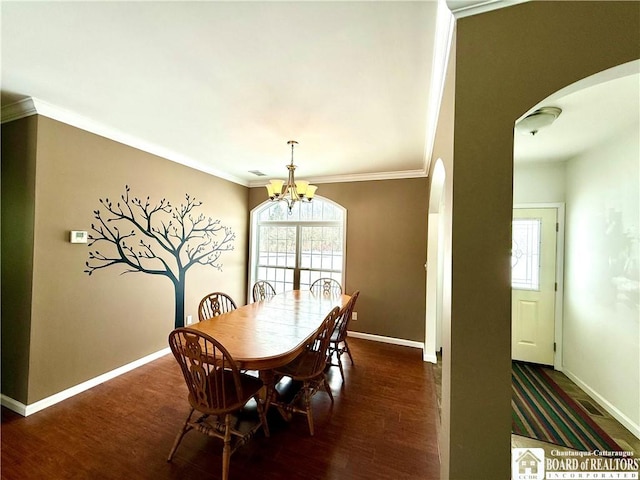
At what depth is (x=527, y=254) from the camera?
336 centimetres

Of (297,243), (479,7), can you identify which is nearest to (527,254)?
(479,7)

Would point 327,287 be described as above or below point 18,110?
below

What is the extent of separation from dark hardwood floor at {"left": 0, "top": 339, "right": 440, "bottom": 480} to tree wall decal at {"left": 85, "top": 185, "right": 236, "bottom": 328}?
125cm

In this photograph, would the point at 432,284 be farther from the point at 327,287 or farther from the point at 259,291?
the point at 259,291

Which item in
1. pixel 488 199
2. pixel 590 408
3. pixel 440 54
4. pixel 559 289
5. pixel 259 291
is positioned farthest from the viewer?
pixel 259 291

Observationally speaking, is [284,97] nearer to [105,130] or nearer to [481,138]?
[481,138]

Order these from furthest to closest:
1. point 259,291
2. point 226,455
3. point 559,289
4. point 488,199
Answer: point 259,291 → point 559,289 → point 226,455 → point 488,199

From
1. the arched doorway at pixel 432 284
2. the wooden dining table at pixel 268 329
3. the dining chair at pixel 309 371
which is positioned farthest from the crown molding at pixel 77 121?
the arched doorway at pixel 432 284

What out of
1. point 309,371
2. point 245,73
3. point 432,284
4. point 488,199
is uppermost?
point 245,73

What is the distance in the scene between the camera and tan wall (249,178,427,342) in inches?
149

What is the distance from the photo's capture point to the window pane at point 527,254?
10.8ft

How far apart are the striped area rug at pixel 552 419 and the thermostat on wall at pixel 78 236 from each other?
3.94 metres

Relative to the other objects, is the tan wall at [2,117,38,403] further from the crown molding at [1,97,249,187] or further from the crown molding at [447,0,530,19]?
the crown molding at [447,0,530,19]

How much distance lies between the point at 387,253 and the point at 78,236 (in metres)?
3.70
